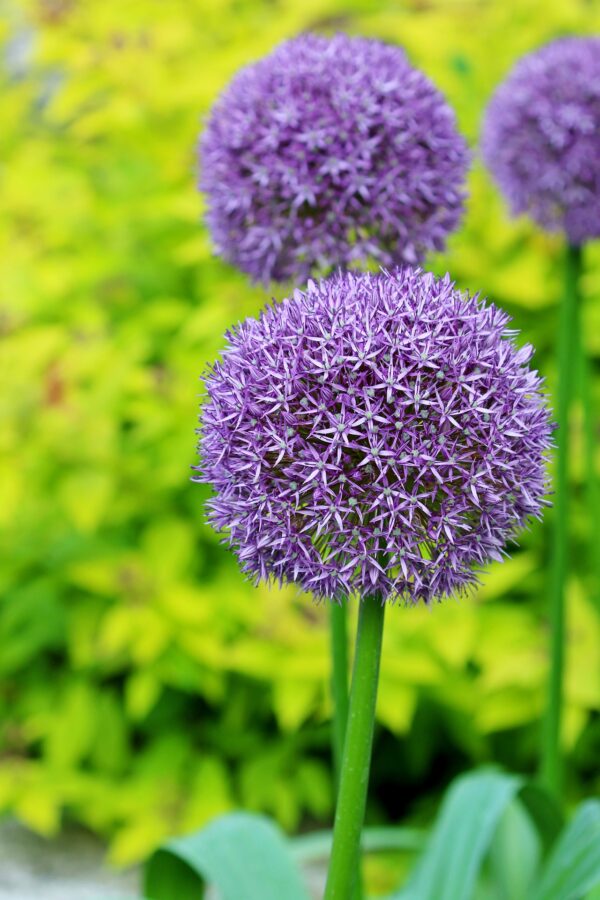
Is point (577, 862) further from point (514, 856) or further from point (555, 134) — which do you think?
point (555, 134)

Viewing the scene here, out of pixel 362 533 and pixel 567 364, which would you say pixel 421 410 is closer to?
pixel 362 533

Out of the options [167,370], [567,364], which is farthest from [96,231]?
[567,364]

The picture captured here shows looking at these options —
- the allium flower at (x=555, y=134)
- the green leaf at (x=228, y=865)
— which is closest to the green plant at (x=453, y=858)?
the green leaf at (x=228, y=865)

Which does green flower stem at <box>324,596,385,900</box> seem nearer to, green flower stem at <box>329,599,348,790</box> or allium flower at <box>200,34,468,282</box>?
green flower stem at <box>329,599,348,790</box>

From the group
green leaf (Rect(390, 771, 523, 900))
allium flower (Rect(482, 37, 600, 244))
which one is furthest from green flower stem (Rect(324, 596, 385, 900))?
allium flower (Rect(482, 37, 600, 244))

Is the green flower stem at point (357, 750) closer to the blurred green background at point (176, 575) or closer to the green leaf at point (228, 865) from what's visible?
the green leaf at point (228, 865)

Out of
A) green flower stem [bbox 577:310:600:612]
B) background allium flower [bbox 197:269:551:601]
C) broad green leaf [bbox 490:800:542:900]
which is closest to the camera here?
background allium flower [bbox 197:269:551:601]
